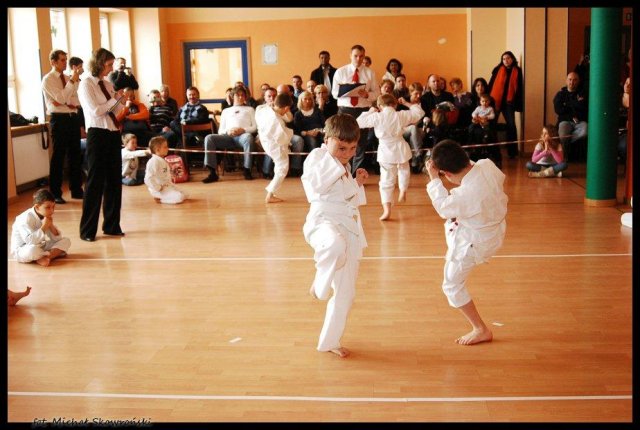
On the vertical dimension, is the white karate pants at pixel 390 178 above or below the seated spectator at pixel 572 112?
below

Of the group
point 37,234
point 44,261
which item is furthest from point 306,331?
point 37,234

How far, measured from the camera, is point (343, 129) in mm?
4070

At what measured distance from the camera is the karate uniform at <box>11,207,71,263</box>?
6512 mm

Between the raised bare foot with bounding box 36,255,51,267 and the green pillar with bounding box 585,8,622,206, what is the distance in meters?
5.67

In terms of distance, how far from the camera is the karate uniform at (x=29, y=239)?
6.51 meters

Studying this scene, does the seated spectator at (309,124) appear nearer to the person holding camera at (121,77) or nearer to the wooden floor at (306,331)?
the person holding camera at (121,77)

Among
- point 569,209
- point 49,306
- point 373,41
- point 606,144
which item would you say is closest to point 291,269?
point 49,306

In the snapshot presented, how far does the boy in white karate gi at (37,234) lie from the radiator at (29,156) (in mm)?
3968

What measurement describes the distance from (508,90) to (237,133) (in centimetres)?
467

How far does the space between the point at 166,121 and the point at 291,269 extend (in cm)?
748

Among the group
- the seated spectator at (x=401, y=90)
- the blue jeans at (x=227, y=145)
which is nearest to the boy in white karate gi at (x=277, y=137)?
the blue jeans at (x=227, y=145)

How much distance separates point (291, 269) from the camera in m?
6.16

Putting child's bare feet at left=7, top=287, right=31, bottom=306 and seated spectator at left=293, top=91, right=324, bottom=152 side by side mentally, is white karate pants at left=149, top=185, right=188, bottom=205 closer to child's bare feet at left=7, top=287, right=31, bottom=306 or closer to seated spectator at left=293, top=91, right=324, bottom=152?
seated spectator at left=293, top=91, right=324, bottom=152

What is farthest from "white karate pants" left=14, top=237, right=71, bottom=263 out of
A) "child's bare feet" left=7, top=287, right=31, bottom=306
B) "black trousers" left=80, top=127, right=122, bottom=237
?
"child's bare feet" left=7, top=287, right=31, bottom=306
